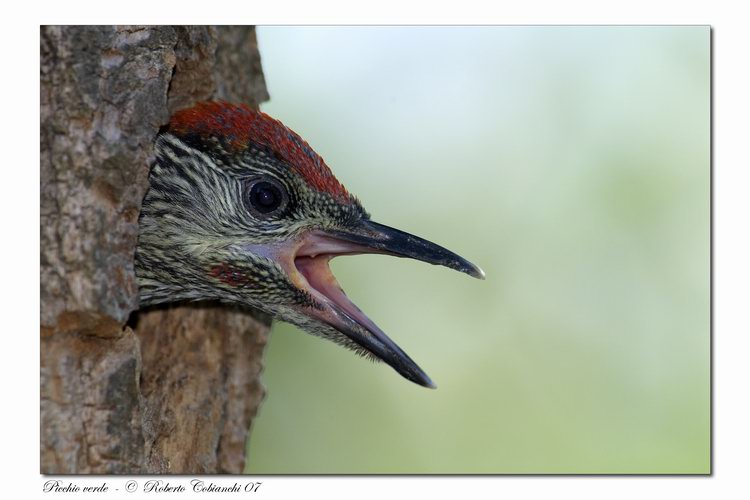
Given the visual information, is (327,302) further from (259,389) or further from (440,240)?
(440,240)

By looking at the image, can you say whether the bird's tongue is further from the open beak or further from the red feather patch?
the red feather patch

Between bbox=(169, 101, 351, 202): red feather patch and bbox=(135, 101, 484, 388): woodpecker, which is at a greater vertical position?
bbox=(169, 101, 351, 202): red feather patch

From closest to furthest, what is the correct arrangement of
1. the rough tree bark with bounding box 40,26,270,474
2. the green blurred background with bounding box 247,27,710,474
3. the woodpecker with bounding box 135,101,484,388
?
the rough tree bark with bounding box 40,26,270,474 < the woodpecker with bounding box 135,101,484,388 < the green blurred background with bounding box 247,27,710,474

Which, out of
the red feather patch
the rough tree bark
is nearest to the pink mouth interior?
the red feather patch

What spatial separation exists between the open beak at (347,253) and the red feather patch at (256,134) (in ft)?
0.49

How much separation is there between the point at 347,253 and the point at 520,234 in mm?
1185

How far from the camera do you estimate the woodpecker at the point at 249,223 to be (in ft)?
9.14

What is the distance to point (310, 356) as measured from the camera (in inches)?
177

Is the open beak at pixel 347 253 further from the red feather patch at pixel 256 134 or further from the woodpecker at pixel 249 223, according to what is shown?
the red feather patch at pixel 256 134

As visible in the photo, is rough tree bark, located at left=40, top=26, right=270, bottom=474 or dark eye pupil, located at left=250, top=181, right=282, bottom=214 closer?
rough tree bark, located at left=40, top=26, right=270, bottom=474

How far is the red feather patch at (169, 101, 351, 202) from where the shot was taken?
9.30 feet

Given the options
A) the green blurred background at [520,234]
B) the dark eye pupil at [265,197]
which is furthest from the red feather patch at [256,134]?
the green blurred background at [520,234]

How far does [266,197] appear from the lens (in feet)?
9.26
